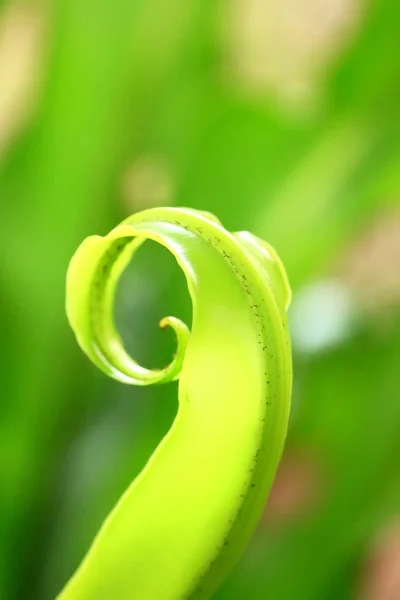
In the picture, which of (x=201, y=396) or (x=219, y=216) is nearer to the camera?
(x=201, y=396)

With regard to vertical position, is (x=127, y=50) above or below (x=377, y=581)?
above

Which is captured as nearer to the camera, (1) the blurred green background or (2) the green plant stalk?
(2) the green plant stalk

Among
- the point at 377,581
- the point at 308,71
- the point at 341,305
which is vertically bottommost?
the point at 377,581

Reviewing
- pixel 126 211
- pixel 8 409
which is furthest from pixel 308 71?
pixel 8 409

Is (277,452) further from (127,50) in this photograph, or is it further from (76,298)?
(127,50)

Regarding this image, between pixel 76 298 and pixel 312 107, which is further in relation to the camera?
pixel 312 107
